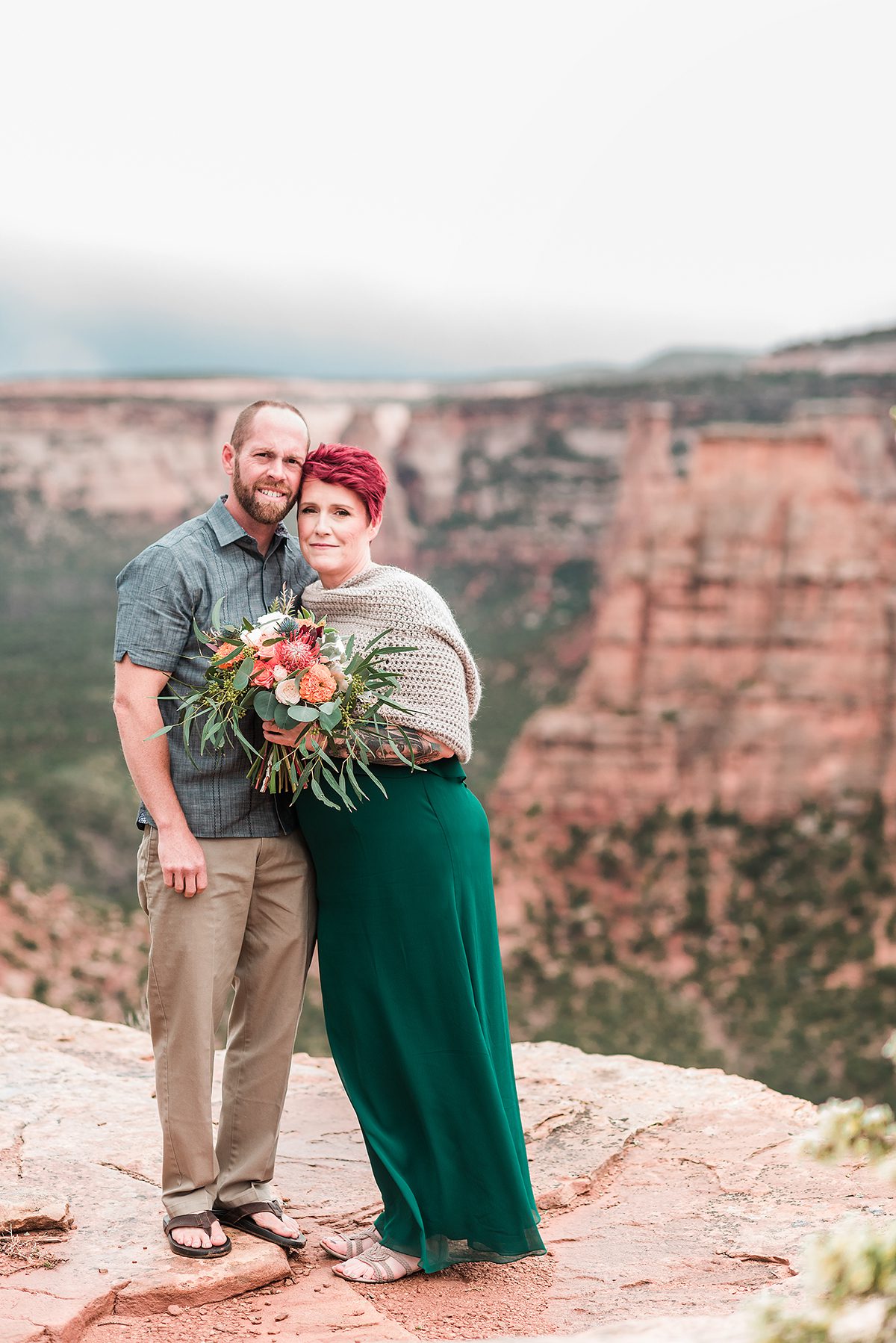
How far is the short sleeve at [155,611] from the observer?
4.11 meters

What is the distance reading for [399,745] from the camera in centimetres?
410

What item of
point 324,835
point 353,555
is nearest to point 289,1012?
point 324,835

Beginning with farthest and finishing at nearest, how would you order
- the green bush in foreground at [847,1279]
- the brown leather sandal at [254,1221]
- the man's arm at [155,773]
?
the brown leather sandal at [254,1221] < the man's arm at [155,773] < the green bush in foreground at [847,1279]

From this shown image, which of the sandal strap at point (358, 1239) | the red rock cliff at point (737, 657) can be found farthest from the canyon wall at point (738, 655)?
the sandal strap at point (358, 1239)

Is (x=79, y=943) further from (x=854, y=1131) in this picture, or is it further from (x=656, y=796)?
(x=854, y=1131)

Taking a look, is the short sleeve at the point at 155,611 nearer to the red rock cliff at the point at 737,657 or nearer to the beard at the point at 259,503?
the beard at the point at 259,503

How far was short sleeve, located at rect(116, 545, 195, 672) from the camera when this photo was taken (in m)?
4.11

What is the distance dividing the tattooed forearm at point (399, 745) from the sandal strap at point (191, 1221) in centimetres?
166

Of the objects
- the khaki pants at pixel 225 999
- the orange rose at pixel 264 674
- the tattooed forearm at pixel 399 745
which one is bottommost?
the khaki pants at pixel 225 999

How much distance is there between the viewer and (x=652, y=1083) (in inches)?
249

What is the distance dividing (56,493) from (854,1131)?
6094cm

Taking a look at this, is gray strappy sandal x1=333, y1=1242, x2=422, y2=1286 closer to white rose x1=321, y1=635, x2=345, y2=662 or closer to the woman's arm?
the woman's arm

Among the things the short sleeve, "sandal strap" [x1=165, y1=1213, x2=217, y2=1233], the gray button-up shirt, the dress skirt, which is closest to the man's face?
the gray button-up shirt

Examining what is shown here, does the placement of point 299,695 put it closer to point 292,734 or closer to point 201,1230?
point 292,734
